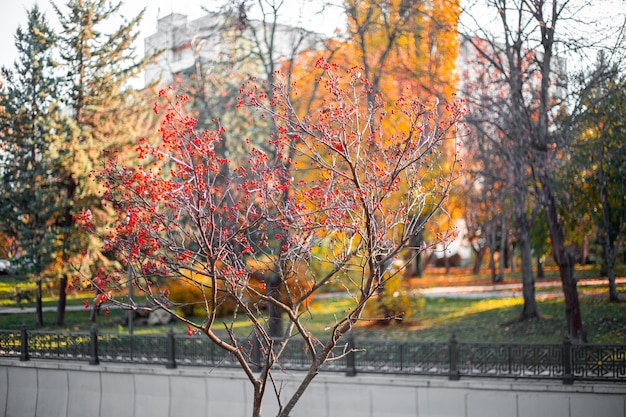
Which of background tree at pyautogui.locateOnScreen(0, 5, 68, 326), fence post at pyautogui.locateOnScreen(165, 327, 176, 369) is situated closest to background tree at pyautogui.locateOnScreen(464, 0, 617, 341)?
fence post at pyautogui.locateOnScreen(165, 327, 176, 369)

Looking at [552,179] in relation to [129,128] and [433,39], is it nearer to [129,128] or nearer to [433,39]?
[433,39]

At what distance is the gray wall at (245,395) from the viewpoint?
10.5 metres

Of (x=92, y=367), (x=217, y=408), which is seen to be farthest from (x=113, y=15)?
(x=217, y=408)

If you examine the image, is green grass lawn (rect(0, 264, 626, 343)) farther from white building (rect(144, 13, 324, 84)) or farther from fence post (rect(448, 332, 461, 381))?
white building (rect(144, 13, 324, 84))

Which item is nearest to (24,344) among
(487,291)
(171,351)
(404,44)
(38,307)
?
(38,307)

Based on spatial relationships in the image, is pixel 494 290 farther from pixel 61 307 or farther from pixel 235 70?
pixel 61 307

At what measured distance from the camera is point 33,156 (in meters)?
16.5

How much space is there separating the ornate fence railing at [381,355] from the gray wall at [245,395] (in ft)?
0.55

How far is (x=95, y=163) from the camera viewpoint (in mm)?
17016

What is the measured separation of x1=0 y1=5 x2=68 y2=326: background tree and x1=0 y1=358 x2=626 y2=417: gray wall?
2213 millimetres

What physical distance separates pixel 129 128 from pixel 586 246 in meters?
12.9

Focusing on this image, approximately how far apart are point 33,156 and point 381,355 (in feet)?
29.7

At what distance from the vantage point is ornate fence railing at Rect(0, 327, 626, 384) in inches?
413

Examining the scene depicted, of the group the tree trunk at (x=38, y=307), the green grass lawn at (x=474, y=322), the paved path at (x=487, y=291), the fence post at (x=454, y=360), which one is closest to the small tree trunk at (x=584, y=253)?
the paved path at (x=487, y=291)
